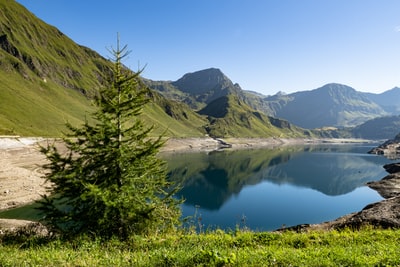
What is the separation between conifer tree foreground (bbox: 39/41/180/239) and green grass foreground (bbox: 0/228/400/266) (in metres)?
2.31

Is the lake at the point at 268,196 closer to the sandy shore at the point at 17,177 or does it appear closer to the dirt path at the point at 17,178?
the sandy shore at the point at 17,177

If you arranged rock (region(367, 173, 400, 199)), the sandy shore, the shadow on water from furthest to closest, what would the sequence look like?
rock (region(367, 173, 400, 199)) < the shadow on water < the sandy shore

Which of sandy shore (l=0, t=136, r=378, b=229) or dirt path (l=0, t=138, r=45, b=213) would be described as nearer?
sandy shore (l=0, t=136, r=378, b=229)

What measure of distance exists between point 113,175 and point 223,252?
30.8ft

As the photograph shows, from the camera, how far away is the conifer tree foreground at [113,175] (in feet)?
50.0

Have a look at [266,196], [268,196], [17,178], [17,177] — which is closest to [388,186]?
[268,196]

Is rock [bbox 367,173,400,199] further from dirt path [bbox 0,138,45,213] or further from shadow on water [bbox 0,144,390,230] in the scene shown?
dirt path [bbox 0,138,45,213]

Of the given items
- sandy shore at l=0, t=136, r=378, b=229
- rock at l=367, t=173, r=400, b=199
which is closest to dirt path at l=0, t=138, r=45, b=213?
sandy shore at l=0, t=136, r=378, b=229

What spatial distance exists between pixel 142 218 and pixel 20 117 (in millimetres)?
159917

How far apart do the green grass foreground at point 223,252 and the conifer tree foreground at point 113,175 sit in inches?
91.0

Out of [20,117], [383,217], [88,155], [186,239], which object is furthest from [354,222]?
[20,117]

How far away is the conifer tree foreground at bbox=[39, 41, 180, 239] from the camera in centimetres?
1523

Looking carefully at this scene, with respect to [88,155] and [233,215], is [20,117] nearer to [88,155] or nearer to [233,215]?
[233,215]

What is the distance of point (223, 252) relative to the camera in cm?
921
